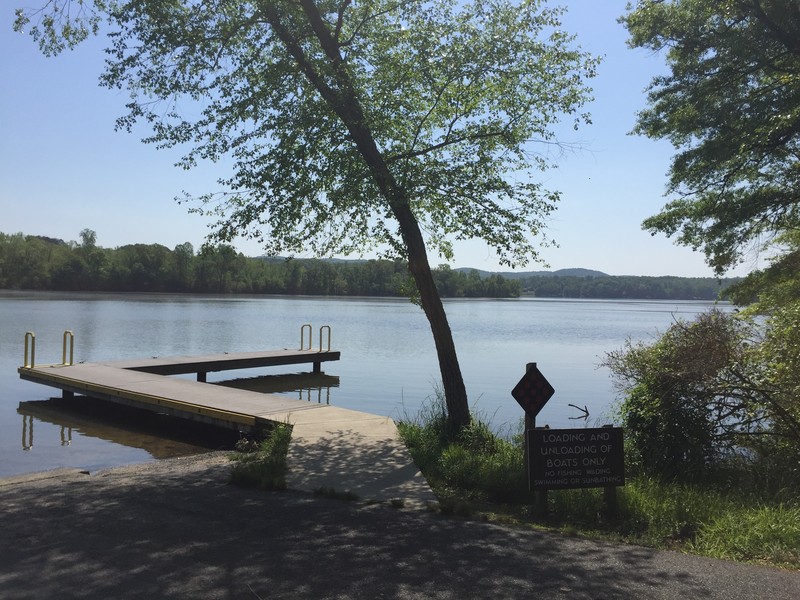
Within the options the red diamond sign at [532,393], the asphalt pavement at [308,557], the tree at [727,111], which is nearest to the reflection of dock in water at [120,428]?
the asphalt pavement at [308,557]

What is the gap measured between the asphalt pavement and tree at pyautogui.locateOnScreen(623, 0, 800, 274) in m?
8.66

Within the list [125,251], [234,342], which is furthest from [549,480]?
[125,251]

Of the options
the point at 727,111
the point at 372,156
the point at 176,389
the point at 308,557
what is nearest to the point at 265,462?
the point at 308,557

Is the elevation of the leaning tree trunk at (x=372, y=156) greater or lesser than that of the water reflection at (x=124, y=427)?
greater

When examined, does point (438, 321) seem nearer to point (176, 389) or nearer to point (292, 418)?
point (292, 418)

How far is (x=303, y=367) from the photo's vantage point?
25.8 metres

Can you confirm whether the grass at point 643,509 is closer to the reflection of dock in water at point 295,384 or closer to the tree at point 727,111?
the tree at point 727,111

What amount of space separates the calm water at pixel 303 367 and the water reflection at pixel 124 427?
57mm

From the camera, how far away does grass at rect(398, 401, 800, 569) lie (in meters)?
5.57

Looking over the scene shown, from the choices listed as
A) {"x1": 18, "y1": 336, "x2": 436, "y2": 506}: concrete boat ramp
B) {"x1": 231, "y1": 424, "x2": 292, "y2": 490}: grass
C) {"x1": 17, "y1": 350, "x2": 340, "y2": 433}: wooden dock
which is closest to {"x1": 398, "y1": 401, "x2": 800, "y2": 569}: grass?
{"x1": 18, "y1": 336, "x2": 436, "y2": 506}: concrete boat ramp

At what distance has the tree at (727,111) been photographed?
11.7 metres

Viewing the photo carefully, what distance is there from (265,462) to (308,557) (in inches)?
128

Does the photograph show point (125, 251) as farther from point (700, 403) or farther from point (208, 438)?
point (700, 403)

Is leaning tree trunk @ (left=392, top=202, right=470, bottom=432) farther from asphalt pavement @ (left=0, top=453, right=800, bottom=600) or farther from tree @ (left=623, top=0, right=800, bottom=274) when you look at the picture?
tree @ (left=623, top=0, right=800, bottom=274)
